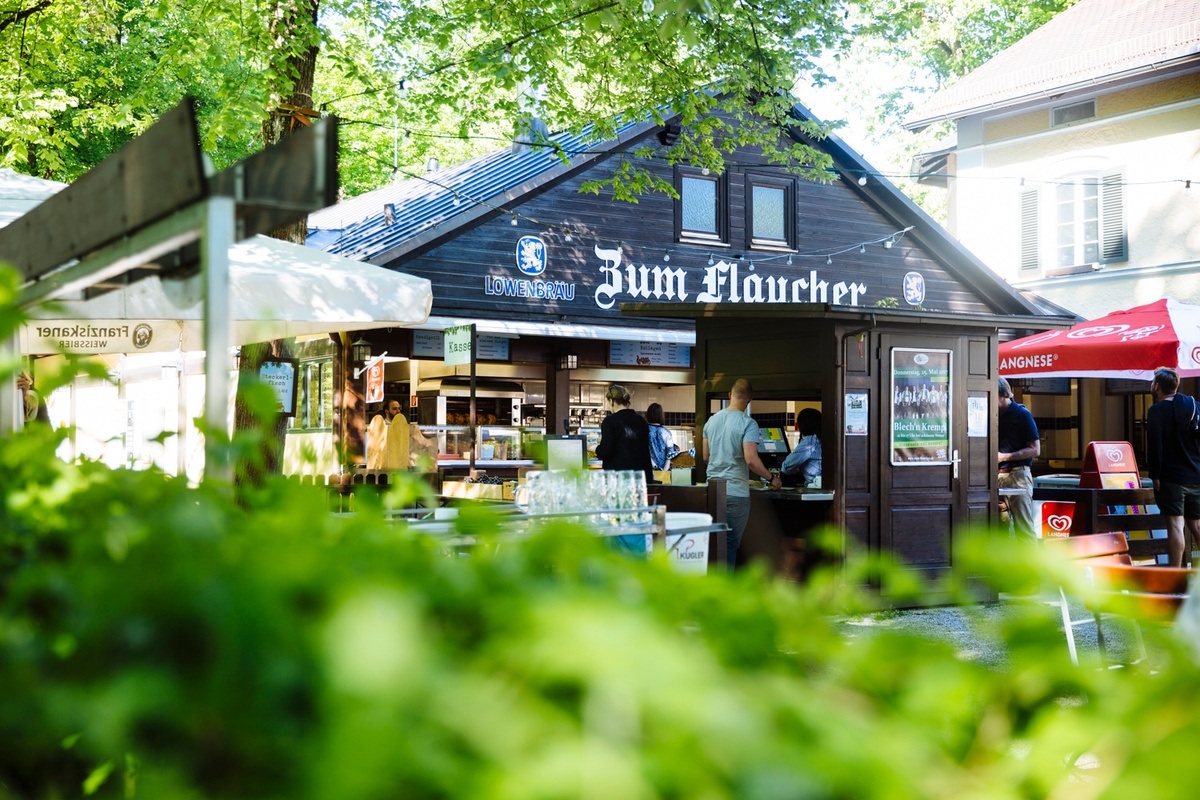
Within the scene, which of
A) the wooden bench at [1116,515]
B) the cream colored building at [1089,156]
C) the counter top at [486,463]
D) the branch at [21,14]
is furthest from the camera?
the cream colored building at [1089,156]

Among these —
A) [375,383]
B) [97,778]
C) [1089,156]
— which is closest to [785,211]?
[1089,156]

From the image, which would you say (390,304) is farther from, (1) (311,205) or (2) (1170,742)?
(2) (1170,742)

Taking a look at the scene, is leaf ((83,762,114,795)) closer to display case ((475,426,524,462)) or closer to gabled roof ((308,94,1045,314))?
gabled roof ((308,94,1045,314))

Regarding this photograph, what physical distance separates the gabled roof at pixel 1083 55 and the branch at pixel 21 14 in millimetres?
15396

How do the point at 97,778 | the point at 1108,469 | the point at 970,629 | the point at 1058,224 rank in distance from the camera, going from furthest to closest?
the point at 1058,224 < the point at 1108,469 < the point at 970,629 < the point at 97,778

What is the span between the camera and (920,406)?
10.3 m

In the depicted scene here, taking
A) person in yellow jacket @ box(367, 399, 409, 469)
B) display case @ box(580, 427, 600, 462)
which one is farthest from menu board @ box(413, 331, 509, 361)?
display case @ box(580, 427, 600, 462)

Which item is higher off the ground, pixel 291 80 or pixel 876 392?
pixel 291 80

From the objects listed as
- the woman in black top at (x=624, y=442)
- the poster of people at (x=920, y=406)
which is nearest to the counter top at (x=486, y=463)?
the woman in black top at (x=624, y=442)

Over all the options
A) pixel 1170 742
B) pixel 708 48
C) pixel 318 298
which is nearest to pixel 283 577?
pixel 1170 742

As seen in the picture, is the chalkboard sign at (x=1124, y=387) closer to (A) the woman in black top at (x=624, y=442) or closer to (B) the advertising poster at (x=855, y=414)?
(B) the advertising poster at (x=855, y=414)

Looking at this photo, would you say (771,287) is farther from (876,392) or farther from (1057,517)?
(876,392)

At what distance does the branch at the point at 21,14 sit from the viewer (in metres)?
11.8

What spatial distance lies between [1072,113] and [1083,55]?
1.04 meters
